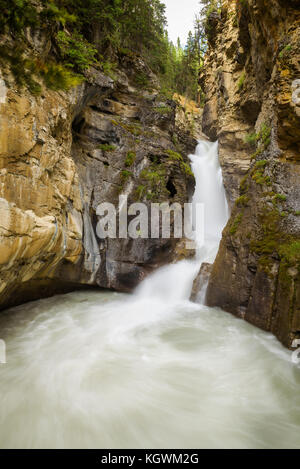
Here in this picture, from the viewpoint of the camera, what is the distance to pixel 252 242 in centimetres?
589

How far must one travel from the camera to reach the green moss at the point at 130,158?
8992 mm

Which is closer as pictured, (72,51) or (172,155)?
(72,51)

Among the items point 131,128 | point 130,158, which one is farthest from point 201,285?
point 131,128

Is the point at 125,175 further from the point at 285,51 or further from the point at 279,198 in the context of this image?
the point at 285,51

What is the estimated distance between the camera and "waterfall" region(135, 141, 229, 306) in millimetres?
8328

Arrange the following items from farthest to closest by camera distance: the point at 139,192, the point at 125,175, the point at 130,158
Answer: the point at 130,158
the point at 125,175
the point at 139,192

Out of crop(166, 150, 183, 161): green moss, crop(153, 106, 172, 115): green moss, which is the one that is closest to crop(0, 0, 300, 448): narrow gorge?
crop(153, 106, 172, 115): green moss

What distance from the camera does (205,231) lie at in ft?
43.0

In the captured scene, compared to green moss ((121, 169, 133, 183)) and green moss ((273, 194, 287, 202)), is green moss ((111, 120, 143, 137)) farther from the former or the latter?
green moss ((273, 194, 287, 202))

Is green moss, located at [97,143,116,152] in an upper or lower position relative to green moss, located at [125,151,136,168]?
upper

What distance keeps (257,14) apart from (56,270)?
32.0ft

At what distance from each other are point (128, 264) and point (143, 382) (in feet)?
16.3

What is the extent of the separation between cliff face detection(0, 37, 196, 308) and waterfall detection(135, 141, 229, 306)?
56cm

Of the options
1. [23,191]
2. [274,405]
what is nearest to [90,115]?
[23,191]
